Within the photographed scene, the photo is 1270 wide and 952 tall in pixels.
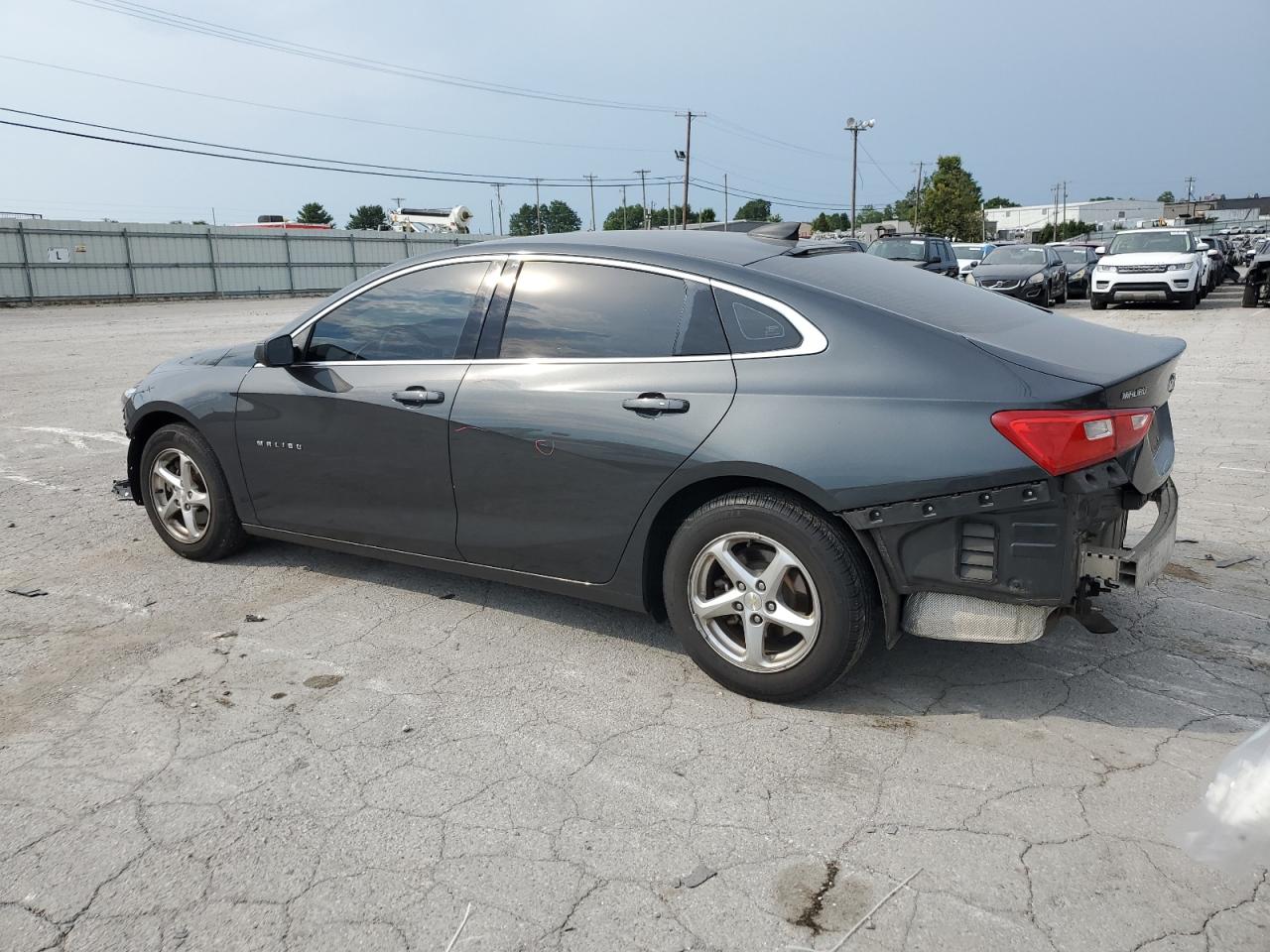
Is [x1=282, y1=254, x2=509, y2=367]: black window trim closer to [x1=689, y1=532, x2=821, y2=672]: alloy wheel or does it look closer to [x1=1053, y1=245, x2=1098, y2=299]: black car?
[x1=689, y1=532, x2=821, y2=672]: alloy wheel

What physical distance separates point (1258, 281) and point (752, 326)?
22389 millimetres

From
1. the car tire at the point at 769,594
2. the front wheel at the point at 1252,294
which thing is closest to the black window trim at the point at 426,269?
the car tire at the point at 769,594

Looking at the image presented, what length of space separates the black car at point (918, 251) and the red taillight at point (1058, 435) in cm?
2085

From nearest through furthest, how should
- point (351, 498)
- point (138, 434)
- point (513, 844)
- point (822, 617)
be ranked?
1. point (513, 844)
2. point (822, 617)
3. point (351, 498)
4. point (138, 434)

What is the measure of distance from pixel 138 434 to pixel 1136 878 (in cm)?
499

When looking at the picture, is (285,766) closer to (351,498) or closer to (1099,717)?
(351,498)

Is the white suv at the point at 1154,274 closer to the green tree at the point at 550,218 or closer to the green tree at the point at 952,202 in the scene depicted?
the green tree at the point at 952,202

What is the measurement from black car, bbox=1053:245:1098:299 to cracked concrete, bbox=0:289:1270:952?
24.0m

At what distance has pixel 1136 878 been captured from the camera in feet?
8.63

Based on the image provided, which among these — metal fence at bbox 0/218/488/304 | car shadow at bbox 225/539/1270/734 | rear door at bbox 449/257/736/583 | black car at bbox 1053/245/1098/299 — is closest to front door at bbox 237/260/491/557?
rear door at bbox 449/257/736/583

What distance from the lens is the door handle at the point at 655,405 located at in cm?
367

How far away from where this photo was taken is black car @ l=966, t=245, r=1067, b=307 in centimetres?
2223

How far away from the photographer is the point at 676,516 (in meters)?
3.82


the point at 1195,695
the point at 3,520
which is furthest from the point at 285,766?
the point at 3,520
